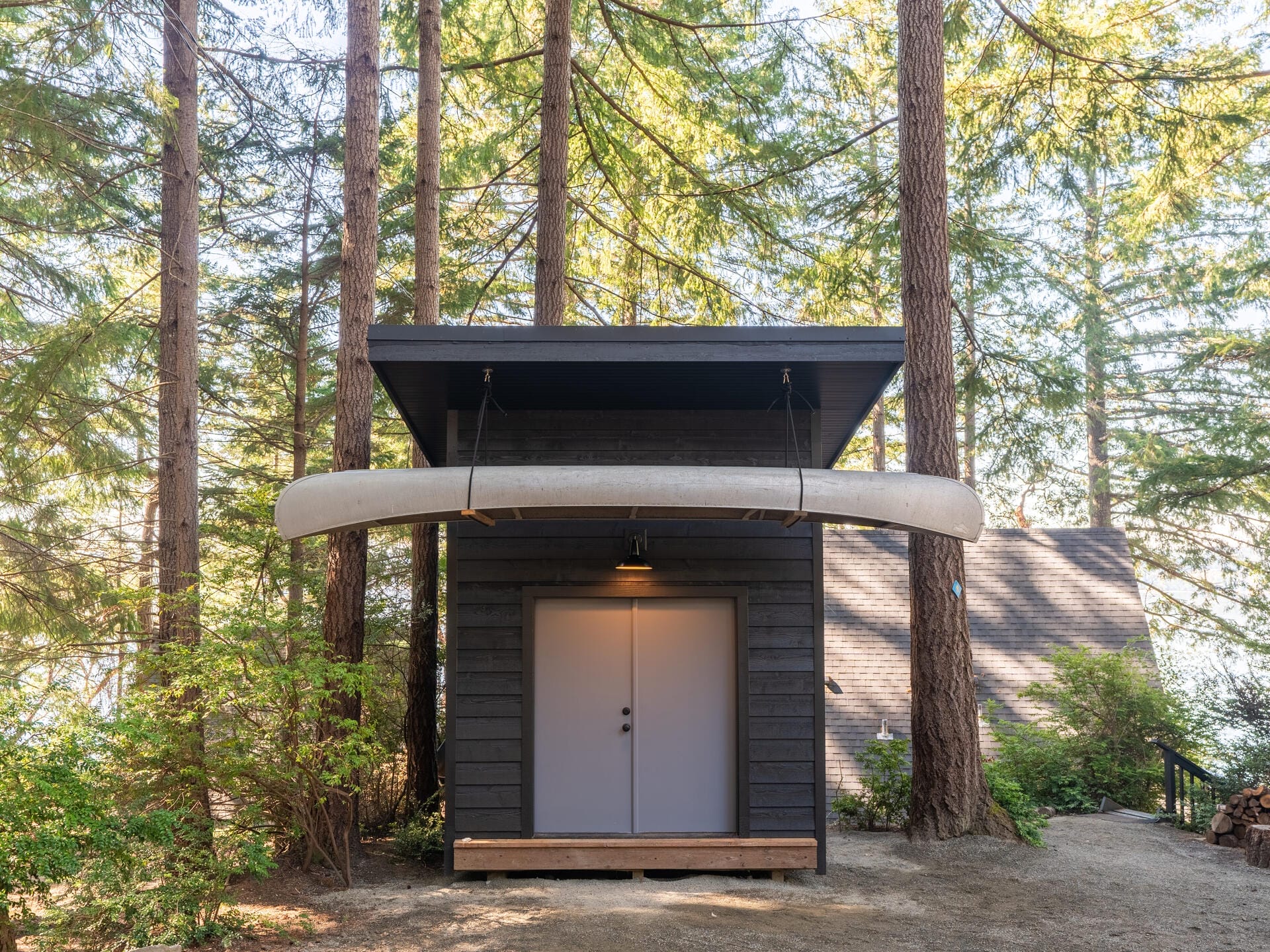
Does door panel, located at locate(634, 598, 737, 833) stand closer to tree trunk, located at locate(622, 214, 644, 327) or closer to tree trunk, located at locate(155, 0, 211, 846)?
tree trunk, located at locate(155, 0, 211, 846)

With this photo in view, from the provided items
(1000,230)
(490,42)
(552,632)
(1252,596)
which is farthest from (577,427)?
(1252,596)

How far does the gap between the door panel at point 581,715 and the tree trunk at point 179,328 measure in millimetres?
3237

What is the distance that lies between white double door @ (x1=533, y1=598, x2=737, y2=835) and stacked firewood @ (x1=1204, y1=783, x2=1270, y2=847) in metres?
4.86

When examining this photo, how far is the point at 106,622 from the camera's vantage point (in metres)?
10.7

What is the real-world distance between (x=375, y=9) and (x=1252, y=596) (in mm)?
19767

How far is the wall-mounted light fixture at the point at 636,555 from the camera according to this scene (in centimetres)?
774

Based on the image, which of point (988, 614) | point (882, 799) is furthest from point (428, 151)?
point (988, 614)

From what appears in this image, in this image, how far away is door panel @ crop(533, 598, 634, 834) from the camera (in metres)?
7.72

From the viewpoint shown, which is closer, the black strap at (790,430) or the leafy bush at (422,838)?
the black strap at (790,430)

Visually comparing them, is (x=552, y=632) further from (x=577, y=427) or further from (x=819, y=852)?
(x=819, y=852)

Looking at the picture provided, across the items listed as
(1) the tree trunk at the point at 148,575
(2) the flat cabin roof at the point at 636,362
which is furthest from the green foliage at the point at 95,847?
(2) the flat cabin roof at the point at 636,362

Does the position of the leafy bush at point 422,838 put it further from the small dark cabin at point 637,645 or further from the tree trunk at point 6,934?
the tree trunk at point 6,934

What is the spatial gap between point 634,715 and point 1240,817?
19.0 feet

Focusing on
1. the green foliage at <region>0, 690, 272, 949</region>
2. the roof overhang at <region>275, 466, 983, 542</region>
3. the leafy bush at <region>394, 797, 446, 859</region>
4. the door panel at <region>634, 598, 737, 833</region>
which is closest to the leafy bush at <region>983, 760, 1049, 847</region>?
the door panel at <region>634, 598, 737, 833</region>
